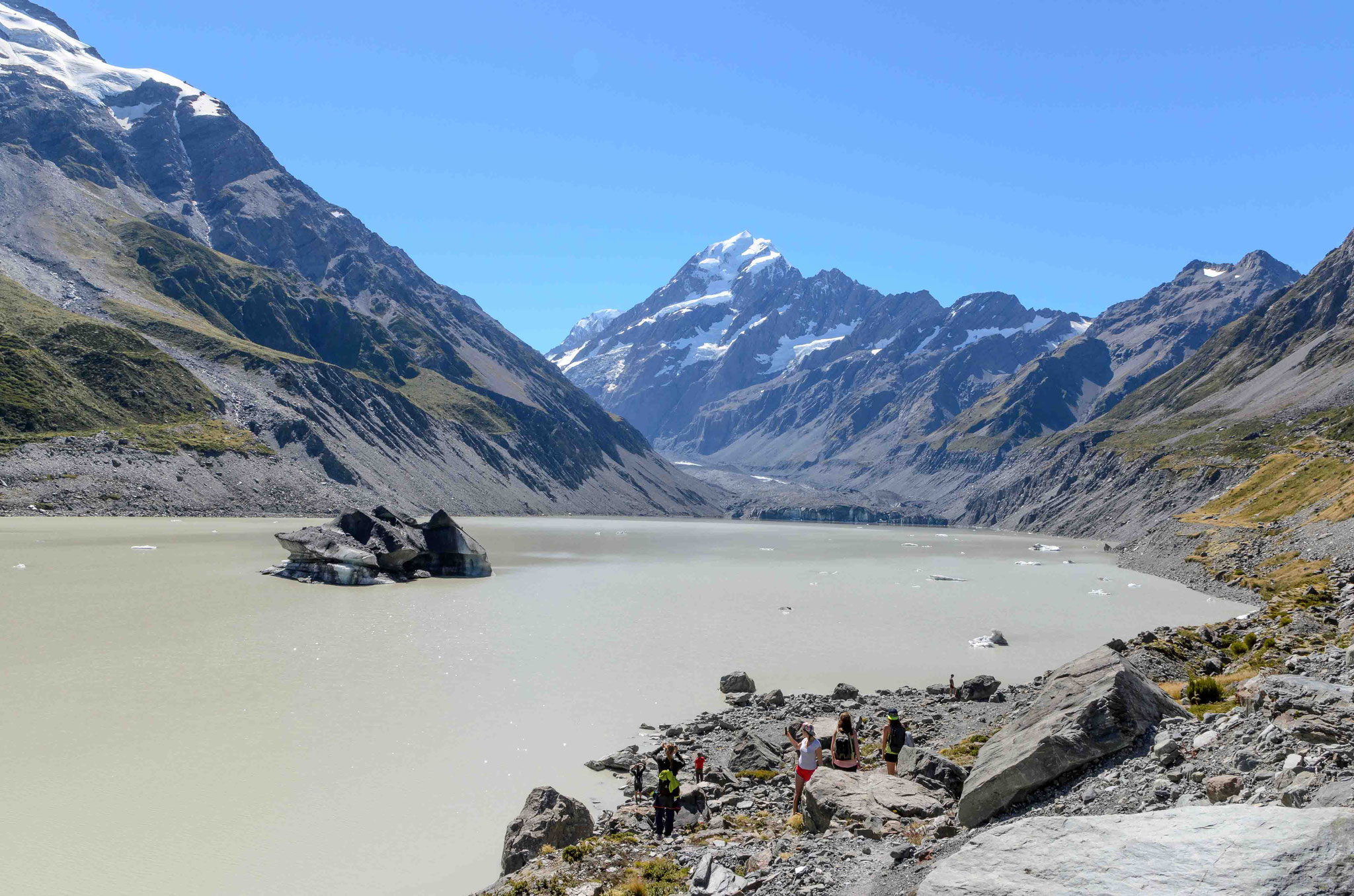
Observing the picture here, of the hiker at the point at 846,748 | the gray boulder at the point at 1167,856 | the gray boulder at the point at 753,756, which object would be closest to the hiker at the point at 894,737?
the hiker at the point at 846,748

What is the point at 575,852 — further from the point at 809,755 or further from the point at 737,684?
the point at 737,684

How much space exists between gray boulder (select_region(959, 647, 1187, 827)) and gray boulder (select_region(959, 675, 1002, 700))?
63.9ft

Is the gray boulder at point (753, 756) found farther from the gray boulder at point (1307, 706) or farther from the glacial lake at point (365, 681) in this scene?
the gray boulder at point (1307, 706)

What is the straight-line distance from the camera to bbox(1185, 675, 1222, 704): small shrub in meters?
18.9

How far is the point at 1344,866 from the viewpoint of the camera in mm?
7234

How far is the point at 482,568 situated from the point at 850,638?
44.7m

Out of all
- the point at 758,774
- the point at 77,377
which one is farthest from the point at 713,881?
the point at 77,377

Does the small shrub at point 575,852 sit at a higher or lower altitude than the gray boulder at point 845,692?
higher

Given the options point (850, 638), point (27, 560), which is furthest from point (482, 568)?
point (850, 638)

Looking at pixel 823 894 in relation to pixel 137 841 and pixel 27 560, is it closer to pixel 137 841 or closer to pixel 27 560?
pixel 137 841

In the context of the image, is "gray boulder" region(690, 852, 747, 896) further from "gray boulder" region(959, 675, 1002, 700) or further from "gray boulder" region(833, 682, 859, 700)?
"gray boulder" region(959, 675, 1002, 700)

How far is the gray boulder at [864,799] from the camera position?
14.7 meters

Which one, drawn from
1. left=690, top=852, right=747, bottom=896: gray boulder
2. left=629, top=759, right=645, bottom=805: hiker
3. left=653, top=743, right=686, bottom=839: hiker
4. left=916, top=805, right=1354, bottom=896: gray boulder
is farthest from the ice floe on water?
left=916, top=805, right=1354, bottom=896: gray boulder

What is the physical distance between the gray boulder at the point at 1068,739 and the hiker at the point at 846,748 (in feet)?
16.8
